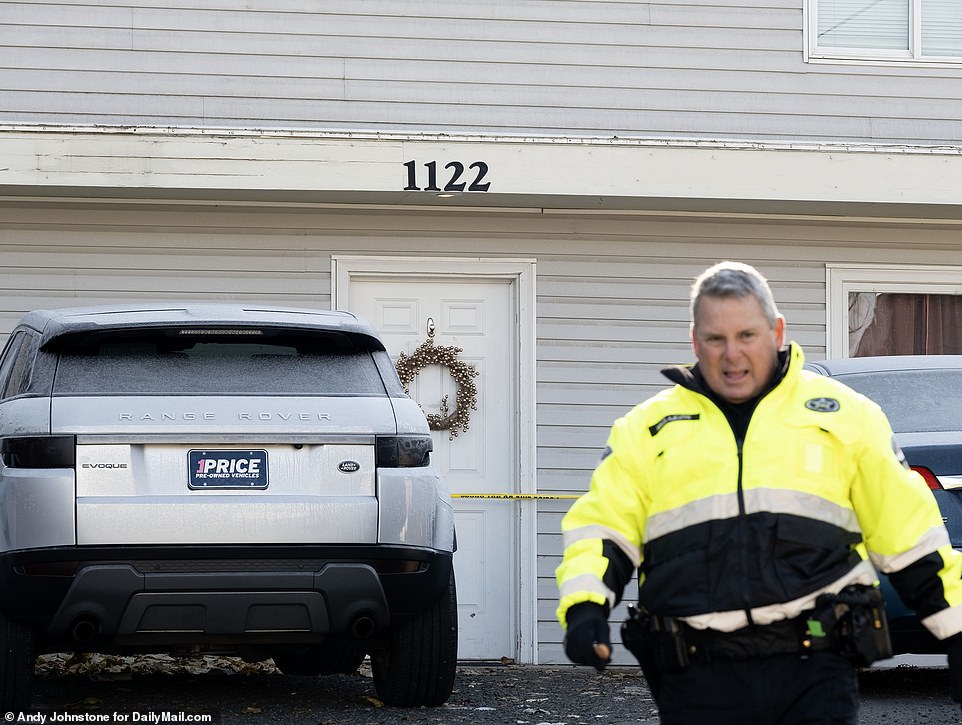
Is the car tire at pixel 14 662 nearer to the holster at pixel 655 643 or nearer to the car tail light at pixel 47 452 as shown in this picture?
the car tail light at pixel 47 452

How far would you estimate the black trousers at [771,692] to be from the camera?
3299mm

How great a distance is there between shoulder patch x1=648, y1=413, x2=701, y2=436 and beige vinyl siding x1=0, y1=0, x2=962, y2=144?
6.41 m

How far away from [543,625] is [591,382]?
5.24 feet

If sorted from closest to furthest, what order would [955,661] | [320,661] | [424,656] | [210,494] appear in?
[955,661] < [210,494] < [424,656] < [320,661]

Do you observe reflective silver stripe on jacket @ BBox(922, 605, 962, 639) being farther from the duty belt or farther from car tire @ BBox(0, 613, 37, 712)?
car tire @ BBox(0, 613, 37, 712)

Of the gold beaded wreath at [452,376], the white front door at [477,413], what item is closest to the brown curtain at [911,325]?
the white front door at [477,413]

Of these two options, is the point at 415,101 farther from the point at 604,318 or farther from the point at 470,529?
the point at 470,529

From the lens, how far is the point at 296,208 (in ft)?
32.4

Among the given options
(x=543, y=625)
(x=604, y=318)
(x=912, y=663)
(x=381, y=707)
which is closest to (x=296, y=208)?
(x=604, y=318)

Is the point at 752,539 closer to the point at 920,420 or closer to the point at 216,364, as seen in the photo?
the point at 216,364

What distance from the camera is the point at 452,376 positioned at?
1003 centimetres

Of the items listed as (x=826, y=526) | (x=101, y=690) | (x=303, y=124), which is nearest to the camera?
(x=826, y=526)

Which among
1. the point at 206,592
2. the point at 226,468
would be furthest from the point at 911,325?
the point at 206,592

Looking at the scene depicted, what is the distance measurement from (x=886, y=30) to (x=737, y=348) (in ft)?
25.3
